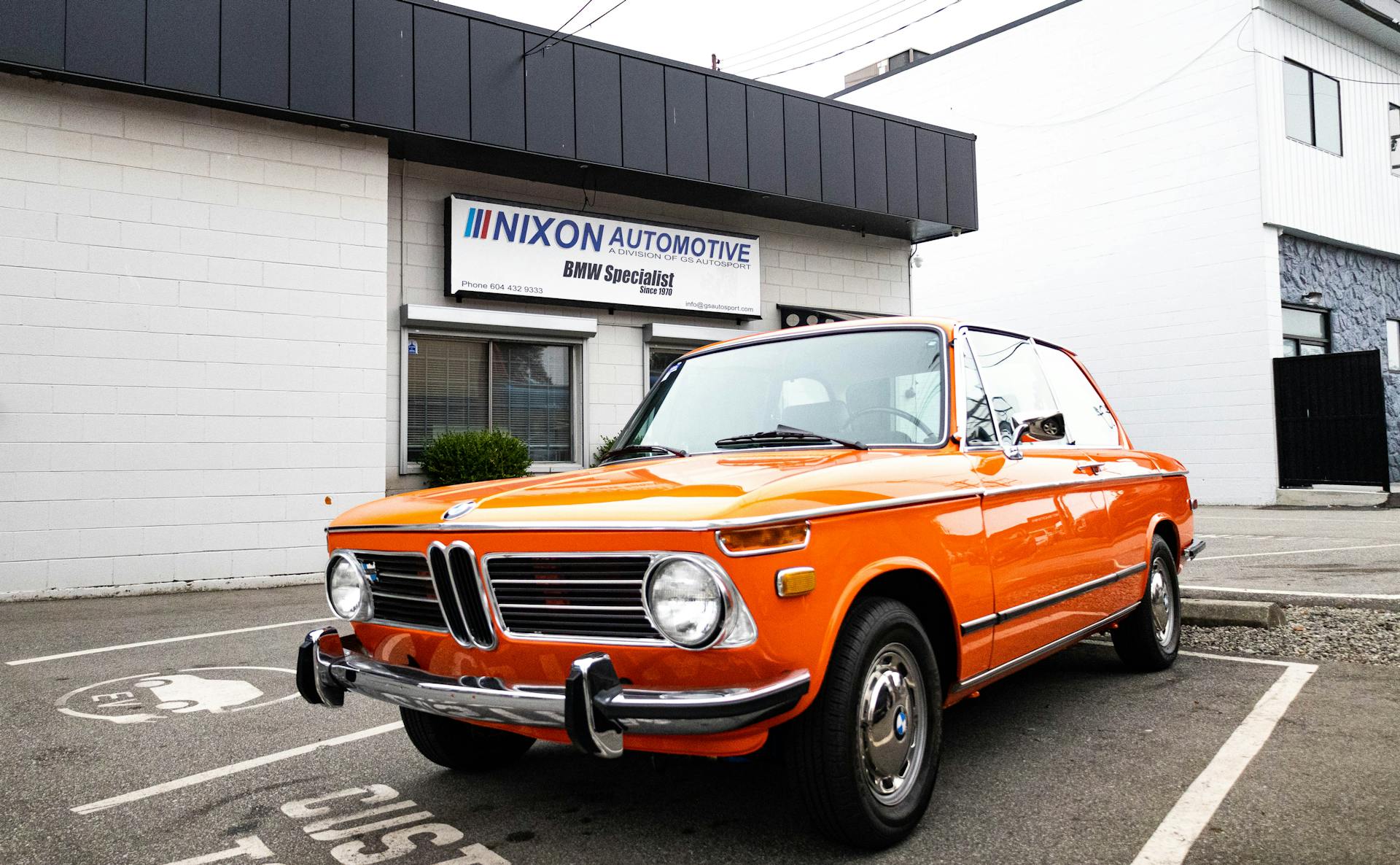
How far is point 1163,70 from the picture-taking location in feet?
61.2

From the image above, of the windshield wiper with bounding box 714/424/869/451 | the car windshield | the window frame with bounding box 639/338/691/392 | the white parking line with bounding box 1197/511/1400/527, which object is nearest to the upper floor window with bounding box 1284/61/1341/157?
the white parking line with bounding box 1197/511/1400/527

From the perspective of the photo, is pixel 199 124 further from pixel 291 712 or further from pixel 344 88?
pixel 291 712

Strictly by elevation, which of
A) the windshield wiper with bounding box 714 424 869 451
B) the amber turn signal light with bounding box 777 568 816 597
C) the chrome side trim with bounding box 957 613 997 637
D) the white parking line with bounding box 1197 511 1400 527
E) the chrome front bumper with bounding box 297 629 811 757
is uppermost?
the windshield wiper with bounding box 714 424 869 451

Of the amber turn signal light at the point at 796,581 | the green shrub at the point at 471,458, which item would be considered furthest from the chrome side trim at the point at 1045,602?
the green shrub at the point at 471,458

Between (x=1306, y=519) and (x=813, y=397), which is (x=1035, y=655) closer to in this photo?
(x=813, y=397)

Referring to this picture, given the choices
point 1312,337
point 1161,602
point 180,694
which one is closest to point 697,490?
point 1161,602

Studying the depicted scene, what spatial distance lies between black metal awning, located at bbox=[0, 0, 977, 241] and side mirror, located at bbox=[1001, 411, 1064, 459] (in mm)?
7749

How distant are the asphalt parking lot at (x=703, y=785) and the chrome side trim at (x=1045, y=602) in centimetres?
58

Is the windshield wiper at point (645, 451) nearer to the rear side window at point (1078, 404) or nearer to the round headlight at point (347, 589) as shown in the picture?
the round headlight at point (347, 589)

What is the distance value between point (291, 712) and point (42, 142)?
6468mm

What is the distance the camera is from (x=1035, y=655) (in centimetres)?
386

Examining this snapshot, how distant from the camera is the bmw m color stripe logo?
10844mm

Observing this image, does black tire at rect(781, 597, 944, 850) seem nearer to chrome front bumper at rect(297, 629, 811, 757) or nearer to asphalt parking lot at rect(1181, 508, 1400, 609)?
chrome front bumper at rect(297, 629, 811, 757)

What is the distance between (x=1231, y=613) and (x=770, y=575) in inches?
187
